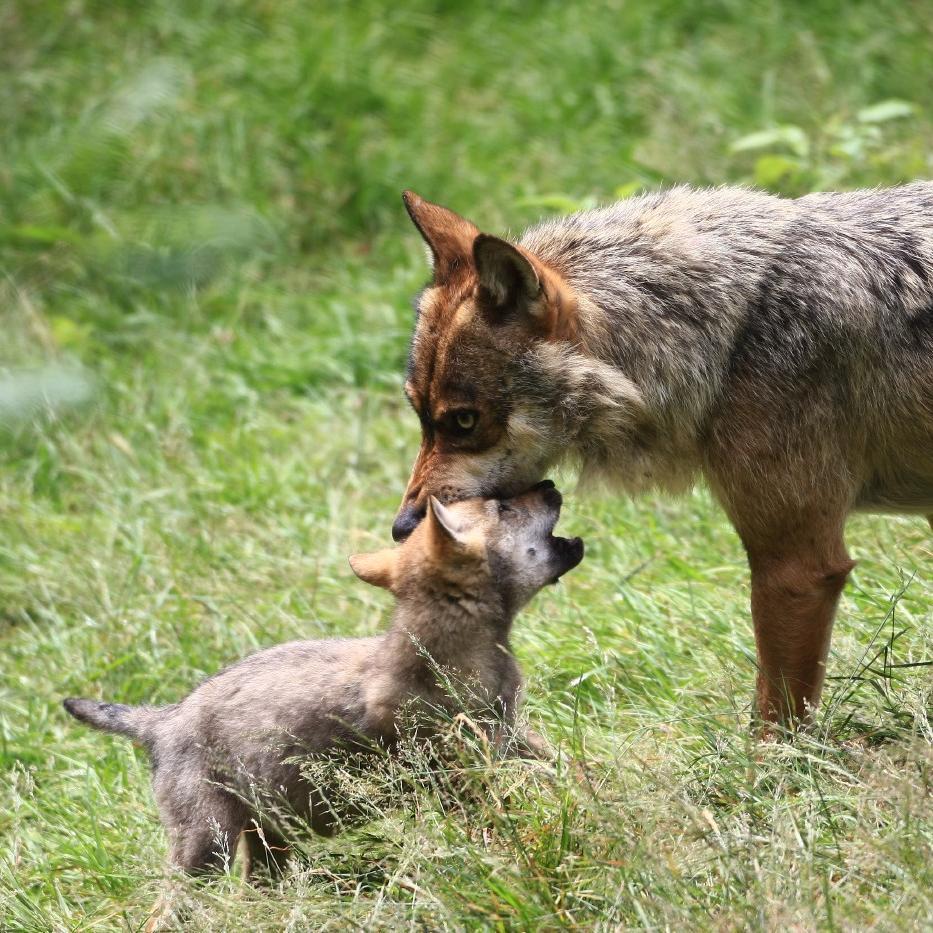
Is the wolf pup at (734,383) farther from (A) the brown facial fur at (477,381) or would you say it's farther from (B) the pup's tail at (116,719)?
(B) the pup's tail at (116,719)

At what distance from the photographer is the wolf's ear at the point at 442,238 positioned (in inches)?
207

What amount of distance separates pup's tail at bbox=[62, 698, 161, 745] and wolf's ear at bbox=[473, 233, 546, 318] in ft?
6.73

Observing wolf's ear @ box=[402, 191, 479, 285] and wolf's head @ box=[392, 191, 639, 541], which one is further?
wolf's ear @ box=[402, 191, 479, 285]

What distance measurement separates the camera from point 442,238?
527 centimetres

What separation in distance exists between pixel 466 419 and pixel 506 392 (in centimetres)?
18

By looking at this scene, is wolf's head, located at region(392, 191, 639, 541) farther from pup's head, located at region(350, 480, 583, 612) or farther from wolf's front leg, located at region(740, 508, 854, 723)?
wolf's front leg, located at region(740, 508, 854, 723)

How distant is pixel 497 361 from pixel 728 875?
6.66 ft

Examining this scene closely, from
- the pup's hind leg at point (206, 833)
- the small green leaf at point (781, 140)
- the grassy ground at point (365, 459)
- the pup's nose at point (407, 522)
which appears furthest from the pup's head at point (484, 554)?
the small green leaf at point (781, 140)

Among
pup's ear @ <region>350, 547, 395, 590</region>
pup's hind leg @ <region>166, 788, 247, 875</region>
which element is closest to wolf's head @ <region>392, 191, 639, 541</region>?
pup's ear @ <region>350, 547, 395, 590</region>

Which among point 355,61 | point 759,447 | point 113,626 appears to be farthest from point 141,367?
point 759,447

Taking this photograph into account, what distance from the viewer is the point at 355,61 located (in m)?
11.3

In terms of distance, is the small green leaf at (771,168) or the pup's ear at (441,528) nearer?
the pup's ear at (441,528)

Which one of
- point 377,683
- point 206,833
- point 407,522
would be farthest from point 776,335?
point 206,833

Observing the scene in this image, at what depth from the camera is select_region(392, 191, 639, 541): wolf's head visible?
4895 mm
